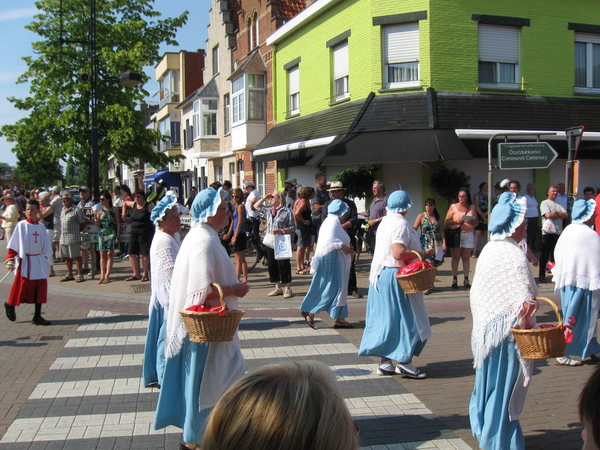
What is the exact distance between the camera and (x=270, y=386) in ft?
4.47

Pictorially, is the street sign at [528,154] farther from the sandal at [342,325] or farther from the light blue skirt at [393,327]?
the light blue skirt at [393,327]

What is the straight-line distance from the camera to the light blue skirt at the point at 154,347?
5105 millimetres

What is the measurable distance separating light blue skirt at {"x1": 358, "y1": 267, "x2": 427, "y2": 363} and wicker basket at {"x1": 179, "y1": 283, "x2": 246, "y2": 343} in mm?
2421

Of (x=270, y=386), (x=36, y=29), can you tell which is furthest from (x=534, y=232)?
(x=36, y=29)

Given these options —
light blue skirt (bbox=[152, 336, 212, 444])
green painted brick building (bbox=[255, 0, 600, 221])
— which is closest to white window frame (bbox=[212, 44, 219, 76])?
green painted brick building (bbox=[255, 0, 600, 221])

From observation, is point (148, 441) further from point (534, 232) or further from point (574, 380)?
point (534, 232)

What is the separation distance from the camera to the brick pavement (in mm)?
4699

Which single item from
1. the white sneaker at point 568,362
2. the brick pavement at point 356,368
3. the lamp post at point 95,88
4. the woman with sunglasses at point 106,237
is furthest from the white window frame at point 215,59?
the white sneaker at point 568,362

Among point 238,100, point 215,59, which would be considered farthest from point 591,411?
point 215,59

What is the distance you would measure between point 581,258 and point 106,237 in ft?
31.1

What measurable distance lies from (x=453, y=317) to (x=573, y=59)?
12037 millimetres

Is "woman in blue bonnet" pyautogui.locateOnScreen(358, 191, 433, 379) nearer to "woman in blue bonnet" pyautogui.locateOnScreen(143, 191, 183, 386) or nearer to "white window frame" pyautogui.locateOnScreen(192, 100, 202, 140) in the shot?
"woman in blue bonnet" pyautogui.locateOnScreen(143, 191, 183, 386)

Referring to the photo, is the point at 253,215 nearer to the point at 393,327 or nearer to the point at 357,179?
the point at 357,179

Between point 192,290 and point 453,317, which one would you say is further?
point 453,317
